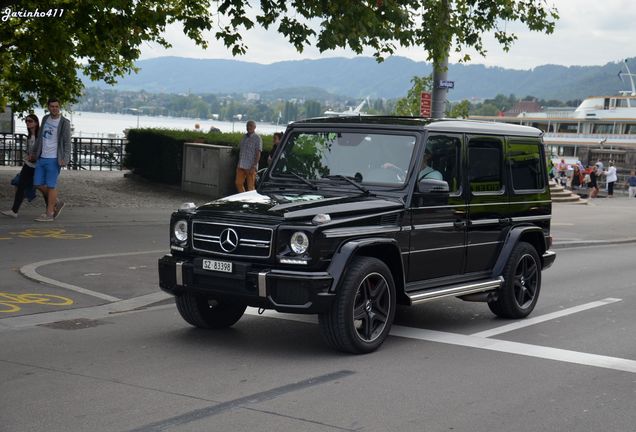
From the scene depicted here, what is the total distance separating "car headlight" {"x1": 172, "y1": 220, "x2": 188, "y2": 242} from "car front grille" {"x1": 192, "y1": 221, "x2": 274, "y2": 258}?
0.36 ft

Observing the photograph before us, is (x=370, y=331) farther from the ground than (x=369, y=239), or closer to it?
closer to it

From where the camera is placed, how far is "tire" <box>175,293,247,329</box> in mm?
8602

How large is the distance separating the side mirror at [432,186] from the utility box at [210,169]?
1463 centimetres

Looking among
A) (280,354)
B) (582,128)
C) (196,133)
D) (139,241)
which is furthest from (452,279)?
(582,128)

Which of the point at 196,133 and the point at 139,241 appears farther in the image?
the point at 196,133

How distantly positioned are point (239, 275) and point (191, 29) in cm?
1105

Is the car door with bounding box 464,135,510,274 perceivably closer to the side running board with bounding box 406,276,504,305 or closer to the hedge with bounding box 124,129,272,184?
the side running board with bounding box 406,276,504,305

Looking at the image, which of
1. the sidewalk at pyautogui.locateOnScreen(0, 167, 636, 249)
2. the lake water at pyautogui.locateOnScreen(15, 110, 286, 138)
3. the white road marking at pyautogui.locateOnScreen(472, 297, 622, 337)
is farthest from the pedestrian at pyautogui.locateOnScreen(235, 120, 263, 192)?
the lake water at pyautogui.locateOnScreen(15, 110, 286, 138)

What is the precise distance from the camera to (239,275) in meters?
7.62

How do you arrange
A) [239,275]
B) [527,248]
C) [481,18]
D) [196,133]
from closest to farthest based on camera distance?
[239,275] → [527,248] → [481,18] → [196,133]

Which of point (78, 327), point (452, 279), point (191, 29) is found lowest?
point (78, 327)

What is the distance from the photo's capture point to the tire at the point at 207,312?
8602mm

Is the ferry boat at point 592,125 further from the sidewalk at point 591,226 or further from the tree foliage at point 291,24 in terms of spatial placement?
the tree foliage at point 291,24

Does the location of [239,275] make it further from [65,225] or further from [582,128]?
[582,128]
